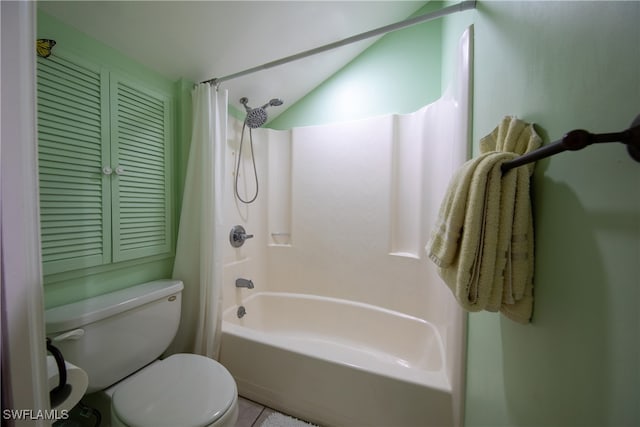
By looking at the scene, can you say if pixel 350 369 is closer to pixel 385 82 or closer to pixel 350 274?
pixel 350 274

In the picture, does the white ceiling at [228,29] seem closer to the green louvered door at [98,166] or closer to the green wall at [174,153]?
the green wall at [174,153]

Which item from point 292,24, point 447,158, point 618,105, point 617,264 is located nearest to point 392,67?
point 292,24

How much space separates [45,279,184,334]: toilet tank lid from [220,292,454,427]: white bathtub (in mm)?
454

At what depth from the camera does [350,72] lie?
1.82 meters

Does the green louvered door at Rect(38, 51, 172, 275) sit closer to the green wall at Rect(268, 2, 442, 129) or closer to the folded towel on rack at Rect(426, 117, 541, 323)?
the green wall at Rect(268, 2, 442, 129)

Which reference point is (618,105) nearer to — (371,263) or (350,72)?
(371,263)

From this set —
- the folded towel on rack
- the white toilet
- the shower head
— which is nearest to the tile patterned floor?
the white toilet

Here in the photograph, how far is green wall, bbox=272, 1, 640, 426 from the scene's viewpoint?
298 mm

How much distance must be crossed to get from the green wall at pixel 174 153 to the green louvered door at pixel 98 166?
45 mm

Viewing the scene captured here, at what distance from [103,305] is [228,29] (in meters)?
1.42

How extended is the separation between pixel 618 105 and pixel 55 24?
1.68m

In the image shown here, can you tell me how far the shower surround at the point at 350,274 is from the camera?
39.1 inches

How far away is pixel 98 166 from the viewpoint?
3.21 ft

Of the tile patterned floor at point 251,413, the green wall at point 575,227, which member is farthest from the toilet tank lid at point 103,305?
the green wall at point 575,227
